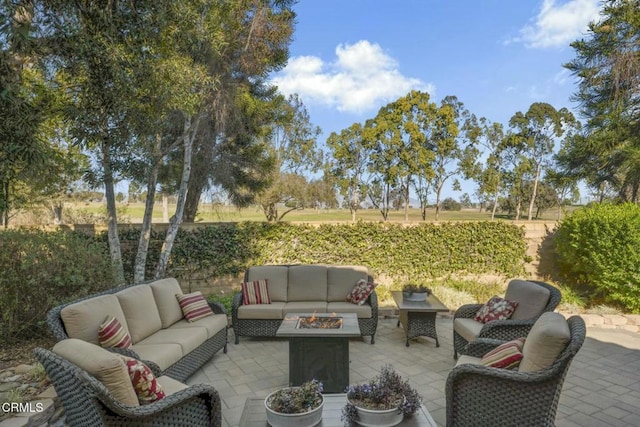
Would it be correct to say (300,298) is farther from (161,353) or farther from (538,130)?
(538,130)

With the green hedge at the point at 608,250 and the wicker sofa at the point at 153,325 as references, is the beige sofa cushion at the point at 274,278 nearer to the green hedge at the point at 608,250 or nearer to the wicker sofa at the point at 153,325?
the wicker sofa at the point at 153,325

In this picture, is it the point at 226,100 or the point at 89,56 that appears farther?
the point at 226,100

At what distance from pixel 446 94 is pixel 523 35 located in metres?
10.9

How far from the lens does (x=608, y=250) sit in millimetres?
6266

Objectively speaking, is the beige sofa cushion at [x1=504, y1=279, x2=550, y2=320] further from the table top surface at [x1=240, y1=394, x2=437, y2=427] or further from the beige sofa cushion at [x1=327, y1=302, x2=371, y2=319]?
the table top surface at [x1=240, y1=394, x2=437, y2=427]

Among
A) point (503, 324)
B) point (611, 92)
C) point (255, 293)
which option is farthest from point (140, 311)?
point (611, 92)

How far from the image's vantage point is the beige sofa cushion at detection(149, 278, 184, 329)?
429 cm

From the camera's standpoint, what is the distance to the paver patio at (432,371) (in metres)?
3.30

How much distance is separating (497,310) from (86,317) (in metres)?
4.11

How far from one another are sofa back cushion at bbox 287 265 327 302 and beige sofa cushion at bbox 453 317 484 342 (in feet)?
6.53

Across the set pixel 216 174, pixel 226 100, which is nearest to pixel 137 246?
pixel 216 174

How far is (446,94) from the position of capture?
57.8ft

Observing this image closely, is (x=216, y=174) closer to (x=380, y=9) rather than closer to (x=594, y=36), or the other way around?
(x=380, y=9)

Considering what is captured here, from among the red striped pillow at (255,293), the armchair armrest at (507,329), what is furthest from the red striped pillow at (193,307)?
the armchair armrest at (507,329)
